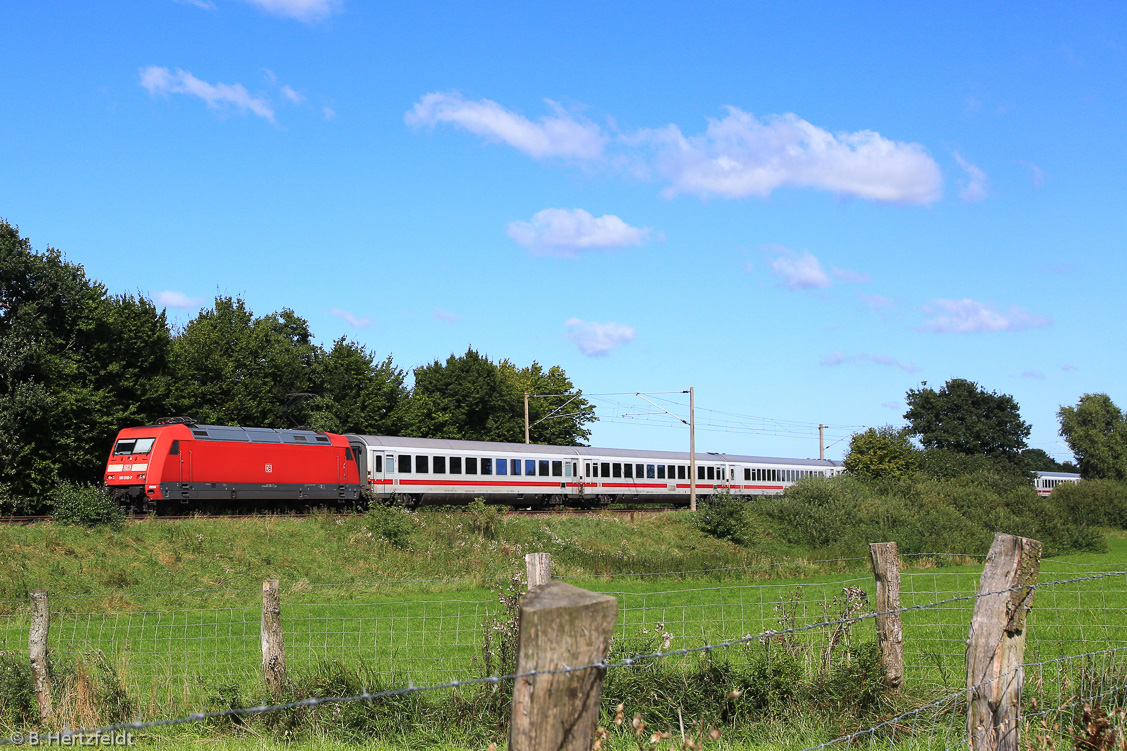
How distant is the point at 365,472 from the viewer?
3359 cm

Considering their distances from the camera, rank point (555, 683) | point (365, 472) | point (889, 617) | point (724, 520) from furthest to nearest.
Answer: point (724, 520) < point (365, 472) < point (889, 617) < point (555, 683)

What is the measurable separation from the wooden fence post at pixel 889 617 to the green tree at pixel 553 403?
64.6 metres

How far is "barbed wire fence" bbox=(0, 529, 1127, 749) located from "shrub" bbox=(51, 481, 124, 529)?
7.33 metres

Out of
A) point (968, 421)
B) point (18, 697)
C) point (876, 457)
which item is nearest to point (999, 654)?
point (18, 697)

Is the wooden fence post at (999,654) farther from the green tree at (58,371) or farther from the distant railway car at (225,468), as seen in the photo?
the green tree at (58,371)

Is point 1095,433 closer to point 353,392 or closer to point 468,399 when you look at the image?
point 468,399

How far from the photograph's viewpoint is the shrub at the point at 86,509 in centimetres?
2434

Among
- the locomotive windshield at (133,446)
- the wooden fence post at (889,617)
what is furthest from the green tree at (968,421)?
the wooden fence post at (889,617)

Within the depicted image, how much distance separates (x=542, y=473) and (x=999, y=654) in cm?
3535

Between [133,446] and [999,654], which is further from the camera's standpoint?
[133,446]

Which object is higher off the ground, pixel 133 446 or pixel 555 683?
pixel 133 446

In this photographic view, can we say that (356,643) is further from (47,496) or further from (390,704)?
(47,496)

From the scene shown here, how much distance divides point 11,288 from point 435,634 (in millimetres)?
30084

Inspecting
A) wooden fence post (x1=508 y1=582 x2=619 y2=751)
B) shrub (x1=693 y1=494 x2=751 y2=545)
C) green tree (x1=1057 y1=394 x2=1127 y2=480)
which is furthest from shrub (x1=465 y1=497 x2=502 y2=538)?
green tree (x1=1057 y1=394 x2=1127 y2=480)
